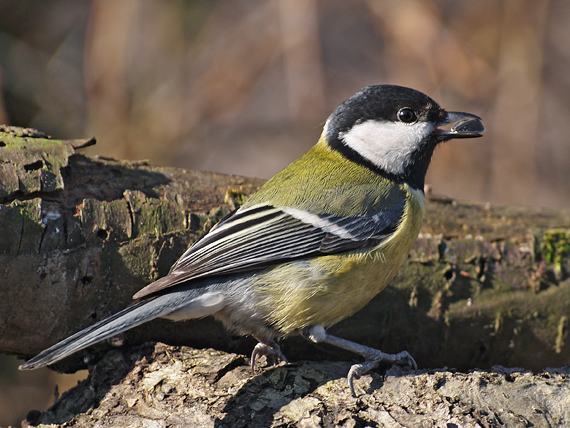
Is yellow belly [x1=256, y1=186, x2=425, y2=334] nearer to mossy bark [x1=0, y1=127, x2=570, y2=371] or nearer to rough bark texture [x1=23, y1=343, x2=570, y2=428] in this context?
rough bark texture [x1=23, y1=343, x2=570, y2=428]

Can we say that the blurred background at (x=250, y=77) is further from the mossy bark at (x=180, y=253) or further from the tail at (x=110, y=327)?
the tail at (x=110, y=327)

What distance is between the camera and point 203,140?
584cm

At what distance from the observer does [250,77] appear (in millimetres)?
5473

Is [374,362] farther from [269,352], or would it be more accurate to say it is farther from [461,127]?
[461,127]

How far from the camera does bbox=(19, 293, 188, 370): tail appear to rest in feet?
6.57

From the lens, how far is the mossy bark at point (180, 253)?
7.54 ft

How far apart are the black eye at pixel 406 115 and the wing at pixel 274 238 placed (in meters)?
0.50

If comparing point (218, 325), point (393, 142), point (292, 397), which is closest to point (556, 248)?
point (393, 142)

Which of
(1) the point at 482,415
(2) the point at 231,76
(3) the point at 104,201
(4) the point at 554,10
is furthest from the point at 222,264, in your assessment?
(4) the point at 554,10

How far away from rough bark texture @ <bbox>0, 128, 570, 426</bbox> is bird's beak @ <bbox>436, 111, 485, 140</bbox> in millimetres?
456

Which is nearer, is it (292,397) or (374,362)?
(292,397)

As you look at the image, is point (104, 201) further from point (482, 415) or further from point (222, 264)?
point (482, 415)

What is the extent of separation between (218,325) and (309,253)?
60 cm

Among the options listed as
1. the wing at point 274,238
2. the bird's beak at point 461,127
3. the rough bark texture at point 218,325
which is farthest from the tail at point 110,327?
the bird's beak at point 461,127
